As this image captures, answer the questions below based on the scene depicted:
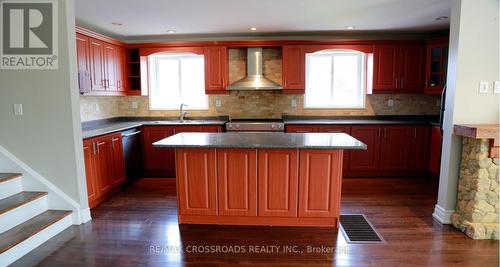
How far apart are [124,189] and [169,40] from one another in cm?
265

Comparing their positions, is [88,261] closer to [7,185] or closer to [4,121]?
[7,185]

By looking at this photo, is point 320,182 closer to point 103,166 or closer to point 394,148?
point 394,148

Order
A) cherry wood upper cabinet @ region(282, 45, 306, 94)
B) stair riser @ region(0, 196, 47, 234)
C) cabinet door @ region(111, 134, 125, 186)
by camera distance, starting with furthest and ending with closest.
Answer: cherry wood upper cabinet @ region(282, 45, 306, 94) → cabinet door @ region(111, 134, 125, 186) → stair riser @ region(0, 196, 47, 234)

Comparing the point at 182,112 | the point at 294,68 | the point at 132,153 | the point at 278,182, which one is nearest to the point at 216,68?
the point at 182,112

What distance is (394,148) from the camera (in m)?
4.41

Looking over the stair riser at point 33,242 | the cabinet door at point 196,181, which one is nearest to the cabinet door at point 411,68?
the cabinet door at point 196,181

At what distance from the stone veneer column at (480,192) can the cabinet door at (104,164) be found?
396 centimetres

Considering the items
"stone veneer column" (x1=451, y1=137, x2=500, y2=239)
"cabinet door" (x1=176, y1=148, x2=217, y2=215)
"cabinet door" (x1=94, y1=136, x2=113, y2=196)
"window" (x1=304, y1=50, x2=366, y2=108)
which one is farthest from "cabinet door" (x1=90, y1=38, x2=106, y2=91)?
"stone veneer column" (x1=451, y1=137, x2=500, y2=239)

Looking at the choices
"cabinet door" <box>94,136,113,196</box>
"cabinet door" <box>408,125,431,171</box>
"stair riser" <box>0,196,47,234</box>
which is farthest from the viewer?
"cabinet door" <box>408,125,431,171</box>

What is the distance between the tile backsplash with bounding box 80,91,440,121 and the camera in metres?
4.87

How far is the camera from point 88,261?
226cm

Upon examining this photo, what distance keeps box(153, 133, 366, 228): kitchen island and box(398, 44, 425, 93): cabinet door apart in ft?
8.18

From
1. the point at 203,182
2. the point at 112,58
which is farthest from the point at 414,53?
the point at 112,58

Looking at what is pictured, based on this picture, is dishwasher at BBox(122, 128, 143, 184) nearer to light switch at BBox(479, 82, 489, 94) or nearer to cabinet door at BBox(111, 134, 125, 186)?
cabinet door at BBox(111, 134, 125, 186)
